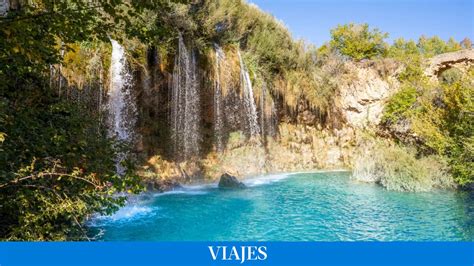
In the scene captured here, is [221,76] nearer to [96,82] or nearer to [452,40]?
[96,82]

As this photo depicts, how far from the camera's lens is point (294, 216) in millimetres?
8828

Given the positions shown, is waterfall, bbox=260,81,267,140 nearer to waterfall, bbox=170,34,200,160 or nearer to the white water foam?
the white water foam

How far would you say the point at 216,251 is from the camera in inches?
182

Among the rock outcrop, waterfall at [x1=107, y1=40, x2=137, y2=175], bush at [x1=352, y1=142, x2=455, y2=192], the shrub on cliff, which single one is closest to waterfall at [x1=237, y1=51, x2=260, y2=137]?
waterfall at [x1=107, y1=40, x2=137, y2=175]

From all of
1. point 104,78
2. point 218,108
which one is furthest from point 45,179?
point 218,108

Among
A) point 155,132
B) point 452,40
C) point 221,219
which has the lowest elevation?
point 221,219

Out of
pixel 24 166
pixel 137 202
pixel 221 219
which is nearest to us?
pixel 24 166

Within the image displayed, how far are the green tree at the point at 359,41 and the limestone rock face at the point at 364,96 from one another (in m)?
2.26

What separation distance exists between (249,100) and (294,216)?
844 cm

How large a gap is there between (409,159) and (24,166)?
1255 cm

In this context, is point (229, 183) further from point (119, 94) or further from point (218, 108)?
point (119, 94)

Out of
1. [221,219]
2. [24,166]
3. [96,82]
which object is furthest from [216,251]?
[96,82]

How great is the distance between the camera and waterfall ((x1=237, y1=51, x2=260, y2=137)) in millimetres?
16047

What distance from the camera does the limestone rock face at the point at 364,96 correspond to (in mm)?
19891
